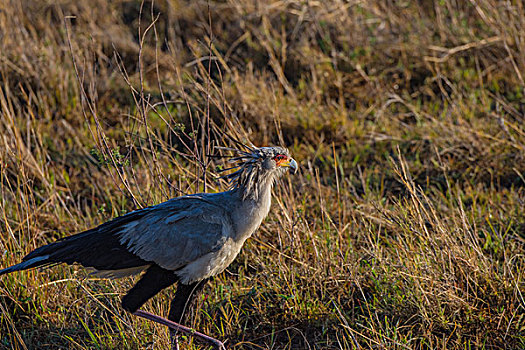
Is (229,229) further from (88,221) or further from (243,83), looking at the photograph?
(243,83)

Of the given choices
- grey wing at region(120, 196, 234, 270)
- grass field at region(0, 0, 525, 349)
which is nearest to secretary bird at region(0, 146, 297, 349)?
grey wing at region(120, 196, 234, 270)

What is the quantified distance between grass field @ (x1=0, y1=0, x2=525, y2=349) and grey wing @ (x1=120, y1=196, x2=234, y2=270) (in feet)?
1.22

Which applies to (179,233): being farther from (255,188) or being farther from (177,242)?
(255,188)

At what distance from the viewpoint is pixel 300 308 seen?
3.95 meters

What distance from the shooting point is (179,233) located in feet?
11.6

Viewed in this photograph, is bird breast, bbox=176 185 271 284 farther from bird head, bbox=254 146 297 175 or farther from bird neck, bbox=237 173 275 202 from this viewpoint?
bird head, bbox=254 146 297 175

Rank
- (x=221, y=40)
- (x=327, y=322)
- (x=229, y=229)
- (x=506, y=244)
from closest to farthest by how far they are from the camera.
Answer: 1. (x=229, y=229)
2. (x=327, y=322)
3. (x=506, y=244)
4. (x=221, y=40)

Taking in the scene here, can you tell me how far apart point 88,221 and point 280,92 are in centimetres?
253

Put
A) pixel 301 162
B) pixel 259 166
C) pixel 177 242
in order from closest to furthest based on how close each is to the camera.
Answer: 1. pixel 177 242
2. pixel 259 166
3. pixel 301 162

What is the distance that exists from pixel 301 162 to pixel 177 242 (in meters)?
2.28

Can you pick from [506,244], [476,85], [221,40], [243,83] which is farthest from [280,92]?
[506,244]

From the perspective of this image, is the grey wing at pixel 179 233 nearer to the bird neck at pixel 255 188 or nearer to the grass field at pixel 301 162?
the bird neck at pixel 255 188

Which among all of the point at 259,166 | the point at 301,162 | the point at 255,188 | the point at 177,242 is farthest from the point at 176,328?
the point at 301,162

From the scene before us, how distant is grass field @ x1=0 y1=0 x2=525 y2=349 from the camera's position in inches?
151
